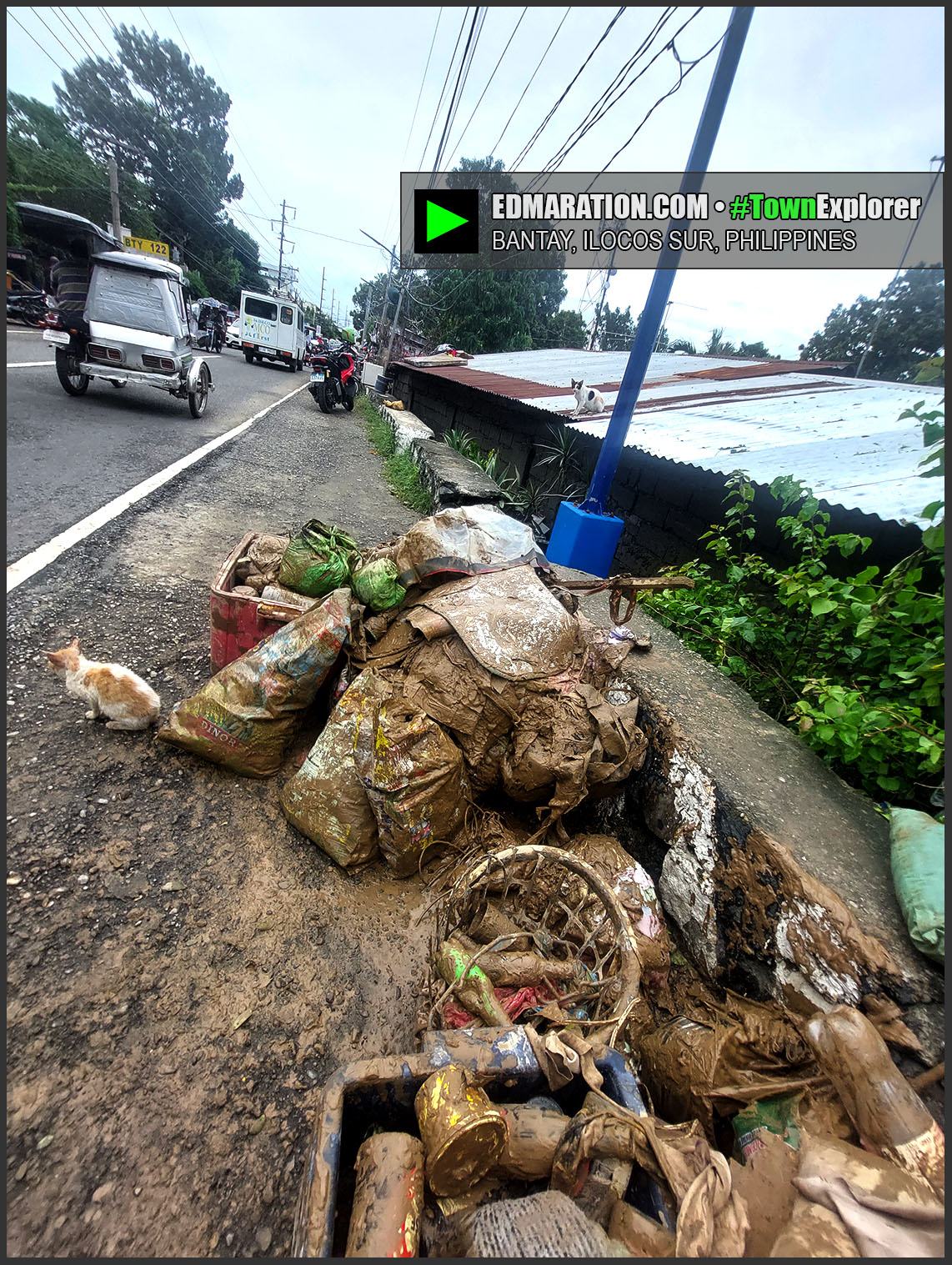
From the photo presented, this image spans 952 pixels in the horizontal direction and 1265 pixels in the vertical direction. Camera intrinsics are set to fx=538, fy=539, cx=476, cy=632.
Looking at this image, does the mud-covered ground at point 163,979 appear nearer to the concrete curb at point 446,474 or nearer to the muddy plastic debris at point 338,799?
the muddy plastic debris at point 338,799

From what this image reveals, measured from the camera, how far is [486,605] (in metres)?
2.37

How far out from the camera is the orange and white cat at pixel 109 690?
2.36 m

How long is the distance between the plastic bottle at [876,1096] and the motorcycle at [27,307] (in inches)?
677

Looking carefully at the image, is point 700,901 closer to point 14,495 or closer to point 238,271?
point 14,495

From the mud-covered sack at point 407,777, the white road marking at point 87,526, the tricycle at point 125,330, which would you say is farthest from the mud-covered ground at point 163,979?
the tricycle at point 125,330

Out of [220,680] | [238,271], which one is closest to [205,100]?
[238,271]

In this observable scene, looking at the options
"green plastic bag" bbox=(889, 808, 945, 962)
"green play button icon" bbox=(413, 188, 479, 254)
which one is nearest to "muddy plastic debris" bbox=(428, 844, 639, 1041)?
"green plastic bag" bbox=(889, 808, 945, 962)

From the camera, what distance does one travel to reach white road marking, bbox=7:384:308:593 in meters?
3.32

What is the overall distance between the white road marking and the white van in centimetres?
1636

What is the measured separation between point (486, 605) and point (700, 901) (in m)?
1.39

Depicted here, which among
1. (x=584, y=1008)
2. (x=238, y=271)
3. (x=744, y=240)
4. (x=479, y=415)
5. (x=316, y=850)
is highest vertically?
(x=238, y=271)

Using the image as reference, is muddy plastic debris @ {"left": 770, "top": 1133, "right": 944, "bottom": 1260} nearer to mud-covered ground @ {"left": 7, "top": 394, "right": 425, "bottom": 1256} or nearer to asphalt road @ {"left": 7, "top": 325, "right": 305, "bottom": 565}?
mud-covered ground @ {"left": 7, "top": 394, "right": 425, "bottom": 1256}

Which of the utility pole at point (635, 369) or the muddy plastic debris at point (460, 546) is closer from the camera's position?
the muddy plastic debris at point (460, 546)

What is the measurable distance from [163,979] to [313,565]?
1841 millimetres
